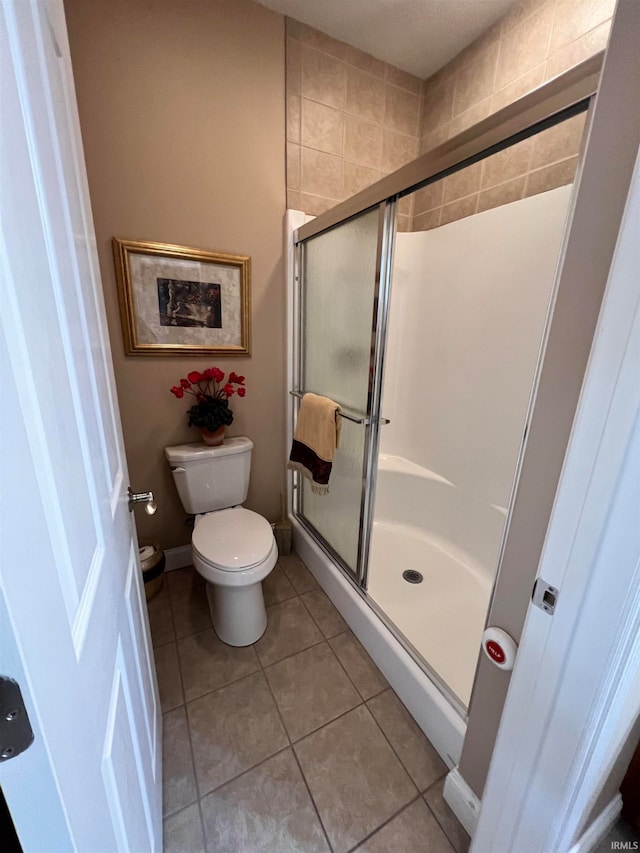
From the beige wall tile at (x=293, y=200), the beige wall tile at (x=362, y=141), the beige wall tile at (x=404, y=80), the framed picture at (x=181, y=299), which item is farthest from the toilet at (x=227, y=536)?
the beige wall tile at (x=404, y=80)

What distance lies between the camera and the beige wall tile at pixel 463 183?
1.79 metres

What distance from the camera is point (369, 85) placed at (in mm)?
1787

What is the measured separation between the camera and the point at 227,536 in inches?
59.6

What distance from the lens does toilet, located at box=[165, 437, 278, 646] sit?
139 centimetres

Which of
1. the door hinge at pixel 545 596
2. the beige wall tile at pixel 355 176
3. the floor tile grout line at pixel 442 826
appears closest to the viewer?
the door hinge at pixel 545 596

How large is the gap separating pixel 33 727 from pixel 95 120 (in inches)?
75.1

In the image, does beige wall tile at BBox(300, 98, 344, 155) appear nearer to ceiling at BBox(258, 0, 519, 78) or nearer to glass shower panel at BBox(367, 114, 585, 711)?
ceiling at BBox(258, 0, 519, 78)

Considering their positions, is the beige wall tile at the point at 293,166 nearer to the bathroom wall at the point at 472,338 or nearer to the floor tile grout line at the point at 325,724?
the bathroom wall at the point at 472,338

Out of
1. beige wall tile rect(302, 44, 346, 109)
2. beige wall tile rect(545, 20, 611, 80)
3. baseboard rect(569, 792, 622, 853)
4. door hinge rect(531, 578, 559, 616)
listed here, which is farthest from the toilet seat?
beige wall tile rect(545, 20, 611, 80)

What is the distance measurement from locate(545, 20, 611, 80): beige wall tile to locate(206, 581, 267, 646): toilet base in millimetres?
2395

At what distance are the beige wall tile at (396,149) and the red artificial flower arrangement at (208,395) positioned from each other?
148cm

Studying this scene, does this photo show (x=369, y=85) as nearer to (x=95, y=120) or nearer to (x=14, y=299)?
(x=95, y=120)

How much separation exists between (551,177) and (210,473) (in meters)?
2.04

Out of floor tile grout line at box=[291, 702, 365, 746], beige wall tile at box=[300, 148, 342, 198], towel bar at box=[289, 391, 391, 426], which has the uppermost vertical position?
beige wall tile at box=[300, 148, 342, 198]
